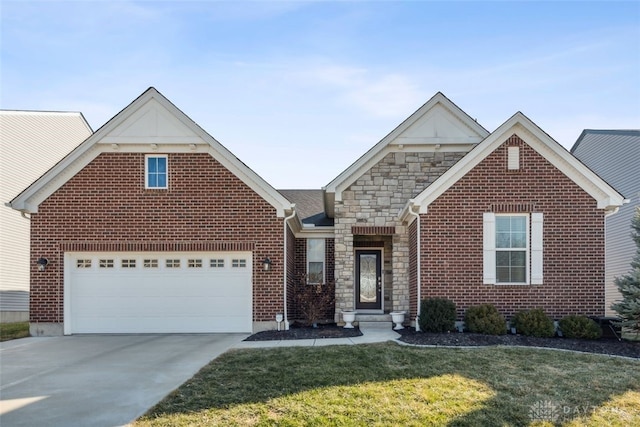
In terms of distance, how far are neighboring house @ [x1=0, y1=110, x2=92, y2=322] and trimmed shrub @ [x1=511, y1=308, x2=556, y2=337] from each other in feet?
60.9

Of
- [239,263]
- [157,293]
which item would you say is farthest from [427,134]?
[157,293]

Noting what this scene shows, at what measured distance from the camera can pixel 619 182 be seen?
2322 centimetres

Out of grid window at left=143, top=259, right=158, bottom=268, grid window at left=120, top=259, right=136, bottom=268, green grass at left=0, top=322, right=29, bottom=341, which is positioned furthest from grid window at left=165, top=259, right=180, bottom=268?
green grass at left=0, top=322, right=29, bottom=341

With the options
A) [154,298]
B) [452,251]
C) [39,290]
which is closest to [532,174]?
[452,251]

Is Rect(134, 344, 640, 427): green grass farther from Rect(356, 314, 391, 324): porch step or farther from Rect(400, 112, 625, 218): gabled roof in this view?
Rect(356, 314, 391, 324): porch step

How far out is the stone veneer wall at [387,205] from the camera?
55.1 feet

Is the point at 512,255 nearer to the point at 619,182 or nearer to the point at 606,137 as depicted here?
the point at 619,182

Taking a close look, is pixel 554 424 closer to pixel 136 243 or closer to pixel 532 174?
pixel 532 174

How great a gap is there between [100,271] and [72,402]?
810cm

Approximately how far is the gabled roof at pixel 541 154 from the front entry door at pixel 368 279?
480 cm

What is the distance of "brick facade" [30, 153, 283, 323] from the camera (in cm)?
1505

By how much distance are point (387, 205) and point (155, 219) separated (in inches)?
259

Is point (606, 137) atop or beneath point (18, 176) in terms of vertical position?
atop

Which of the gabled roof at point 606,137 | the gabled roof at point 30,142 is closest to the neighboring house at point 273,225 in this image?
the gabled roof at point 30,142
